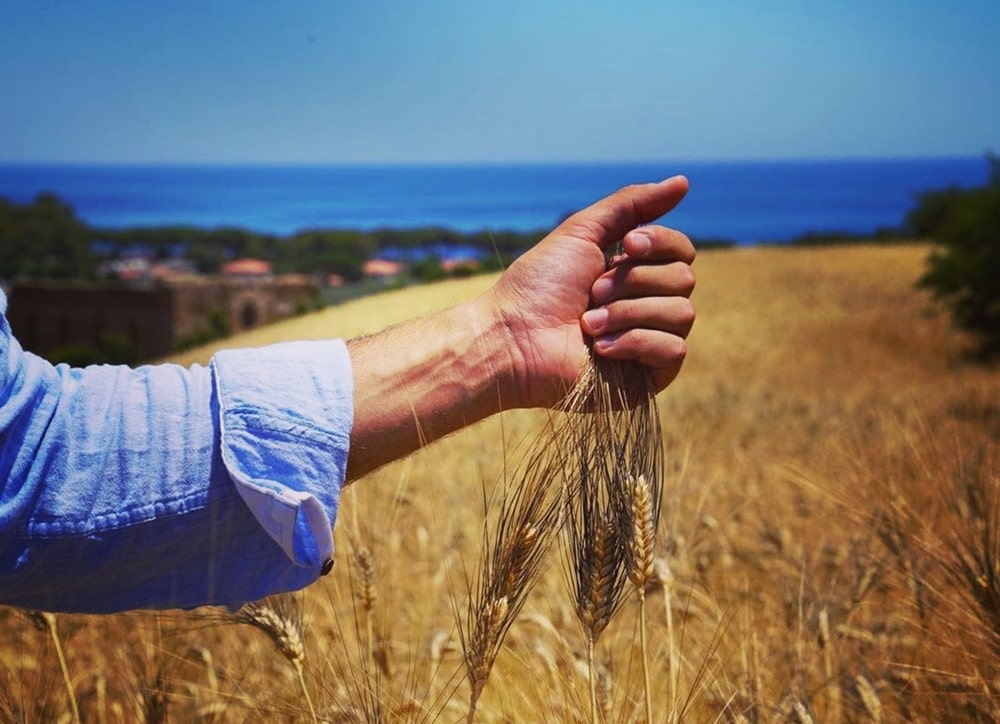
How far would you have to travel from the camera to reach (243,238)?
454 cm

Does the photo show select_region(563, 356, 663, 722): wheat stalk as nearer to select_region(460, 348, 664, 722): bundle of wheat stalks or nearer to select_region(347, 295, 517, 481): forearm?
select_region(460, 348, 664, 722): bundle of wheat stalks

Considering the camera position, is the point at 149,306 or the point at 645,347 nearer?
the point at 645,347

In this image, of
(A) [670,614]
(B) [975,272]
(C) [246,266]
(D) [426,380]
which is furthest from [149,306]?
(B) [975,272]

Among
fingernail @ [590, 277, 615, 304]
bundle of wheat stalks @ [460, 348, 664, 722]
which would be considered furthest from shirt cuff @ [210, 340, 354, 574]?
fingernail @ [590, 277, 615, 304]

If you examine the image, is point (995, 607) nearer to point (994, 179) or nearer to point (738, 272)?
point (994, 179)

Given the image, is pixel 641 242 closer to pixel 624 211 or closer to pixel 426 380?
pixel 624 211

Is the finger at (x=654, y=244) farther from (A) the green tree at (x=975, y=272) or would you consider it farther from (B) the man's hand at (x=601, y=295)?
(A) the green tree at (x=975, y=272)

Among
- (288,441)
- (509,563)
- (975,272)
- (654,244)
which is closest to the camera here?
(509,563)

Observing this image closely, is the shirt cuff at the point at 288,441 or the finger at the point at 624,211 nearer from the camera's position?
the shirt cuff at the point at 288,441

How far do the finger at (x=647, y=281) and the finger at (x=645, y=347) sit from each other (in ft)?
0.16

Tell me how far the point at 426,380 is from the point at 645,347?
0.23 meters

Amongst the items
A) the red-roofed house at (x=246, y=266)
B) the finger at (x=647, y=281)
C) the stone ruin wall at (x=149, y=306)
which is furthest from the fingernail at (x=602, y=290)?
the stone ruin wall at (x=149, y=306)

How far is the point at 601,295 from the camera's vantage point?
3.28 feet

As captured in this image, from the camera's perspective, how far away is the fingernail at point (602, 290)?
998mm
